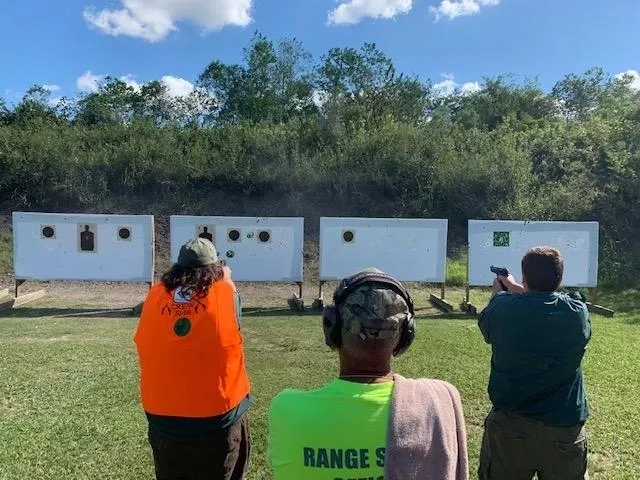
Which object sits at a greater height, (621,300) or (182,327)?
(182,327)

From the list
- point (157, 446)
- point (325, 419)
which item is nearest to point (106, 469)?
point (157, 446)

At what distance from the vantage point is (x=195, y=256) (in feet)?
7.36

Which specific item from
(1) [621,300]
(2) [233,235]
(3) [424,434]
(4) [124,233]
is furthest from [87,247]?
(1) [621,300]

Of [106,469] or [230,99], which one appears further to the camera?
[230,99]

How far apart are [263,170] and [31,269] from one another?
7078 millimetres

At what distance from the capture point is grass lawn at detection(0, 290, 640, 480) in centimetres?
322

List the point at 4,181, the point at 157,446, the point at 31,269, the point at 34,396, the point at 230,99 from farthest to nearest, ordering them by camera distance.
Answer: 1. the point at 230,99
2. the point at 4,181
3. the point at 31,269
4. the point at 34,396
5. the point at 157,446

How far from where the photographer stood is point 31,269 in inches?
356

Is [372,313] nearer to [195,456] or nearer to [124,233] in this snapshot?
[195,456]

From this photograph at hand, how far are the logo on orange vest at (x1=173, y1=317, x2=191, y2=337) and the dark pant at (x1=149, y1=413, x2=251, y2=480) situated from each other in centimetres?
44

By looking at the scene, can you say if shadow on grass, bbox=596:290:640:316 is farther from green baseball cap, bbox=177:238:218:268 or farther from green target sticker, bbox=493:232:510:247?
green baseball cap, bbox=177:238:218:268

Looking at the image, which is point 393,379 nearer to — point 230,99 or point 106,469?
point 106,469

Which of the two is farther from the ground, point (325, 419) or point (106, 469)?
point (325, 419)

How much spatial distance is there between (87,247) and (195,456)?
7819mm
